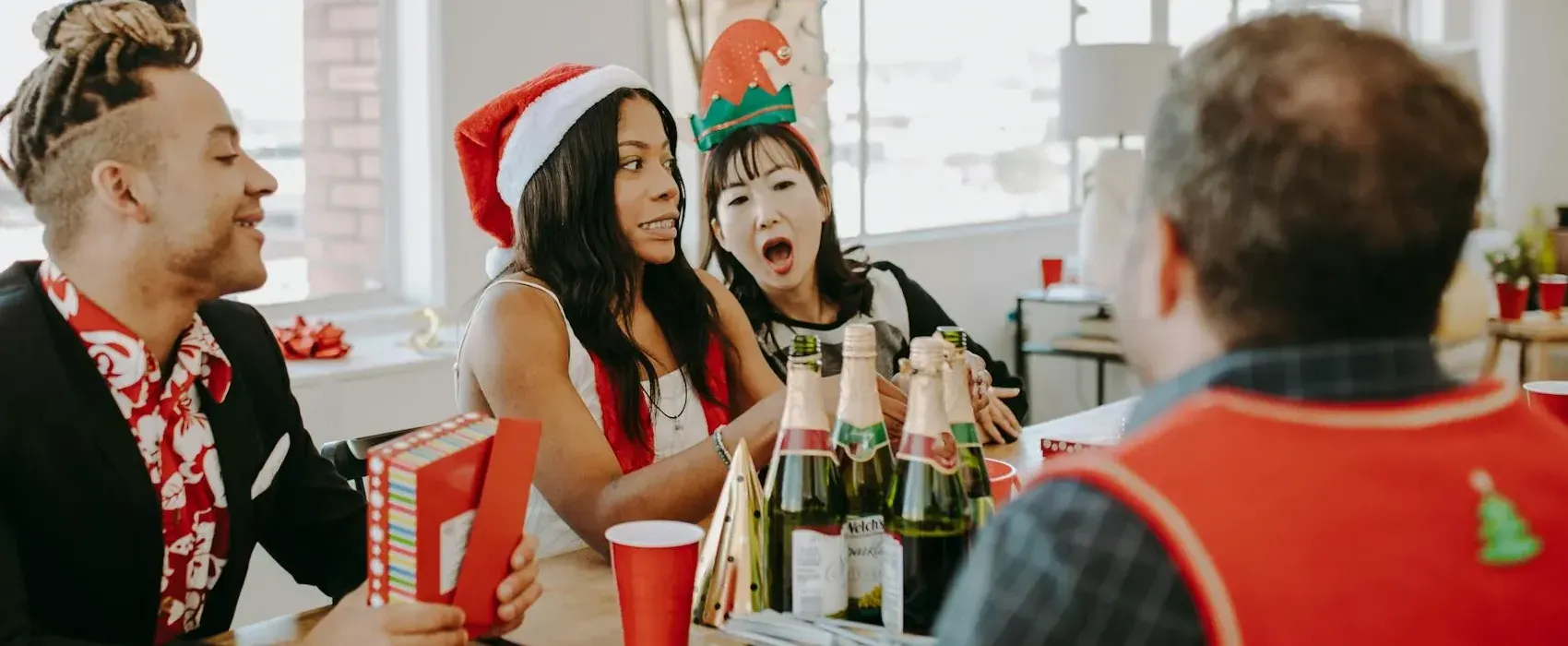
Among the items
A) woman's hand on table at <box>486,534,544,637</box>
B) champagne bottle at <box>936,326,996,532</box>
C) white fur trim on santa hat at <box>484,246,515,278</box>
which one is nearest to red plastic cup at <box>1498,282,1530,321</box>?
white fur trim on santa hat at <box>484,246,515,278</box>

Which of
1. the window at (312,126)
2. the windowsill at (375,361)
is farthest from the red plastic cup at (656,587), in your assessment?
the window at (312,126)

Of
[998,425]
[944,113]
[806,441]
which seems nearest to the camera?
[806,441]

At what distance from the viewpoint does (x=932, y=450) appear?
1.14 metres

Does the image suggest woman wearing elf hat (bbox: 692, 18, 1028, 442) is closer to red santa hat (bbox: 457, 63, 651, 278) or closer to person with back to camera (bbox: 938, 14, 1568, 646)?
red santa hat (bbox: 457, 63, 651, 278)

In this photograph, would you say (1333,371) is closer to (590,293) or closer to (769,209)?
(590,293)

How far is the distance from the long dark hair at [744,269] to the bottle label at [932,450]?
152 cm

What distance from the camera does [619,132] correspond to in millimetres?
1994

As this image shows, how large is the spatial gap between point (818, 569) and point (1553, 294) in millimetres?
4445

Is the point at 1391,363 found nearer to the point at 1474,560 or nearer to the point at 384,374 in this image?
the point at 1474,560

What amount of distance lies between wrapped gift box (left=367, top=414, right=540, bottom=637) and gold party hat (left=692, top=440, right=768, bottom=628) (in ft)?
0.57

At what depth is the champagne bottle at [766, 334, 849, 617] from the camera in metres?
1.16

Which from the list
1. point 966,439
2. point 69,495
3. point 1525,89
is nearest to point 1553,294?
point 1525,89

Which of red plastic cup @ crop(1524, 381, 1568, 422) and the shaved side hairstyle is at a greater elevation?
the shaved side hairstyle

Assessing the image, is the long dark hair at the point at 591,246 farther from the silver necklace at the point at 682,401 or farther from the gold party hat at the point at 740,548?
the gold party hat at the point at 740,548
